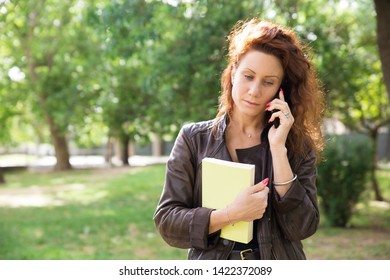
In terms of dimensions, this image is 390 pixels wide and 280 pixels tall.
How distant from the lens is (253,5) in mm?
6996

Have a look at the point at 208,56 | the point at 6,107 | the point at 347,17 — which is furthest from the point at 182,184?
the point at 6,107

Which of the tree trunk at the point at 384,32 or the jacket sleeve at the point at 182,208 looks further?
the tree trunk at the point at 384,32

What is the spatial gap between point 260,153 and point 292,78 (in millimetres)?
275

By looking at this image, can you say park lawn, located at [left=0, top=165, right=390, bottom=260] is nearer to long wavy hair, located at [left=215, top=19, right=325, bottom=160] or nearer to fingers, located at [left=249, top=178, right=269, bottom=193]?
long wavy hair, located at [left=215, top=19, right=325, bottom=160]

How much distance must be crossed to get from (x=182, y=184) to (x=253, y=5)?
5732mm

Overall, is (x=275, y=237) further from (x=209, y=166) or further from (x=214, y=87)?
(x=214, y=87)

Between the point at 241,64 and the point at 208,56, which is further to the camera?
the point at 208,56

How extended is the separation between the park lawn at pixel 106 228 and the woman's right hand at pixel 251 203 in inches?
184

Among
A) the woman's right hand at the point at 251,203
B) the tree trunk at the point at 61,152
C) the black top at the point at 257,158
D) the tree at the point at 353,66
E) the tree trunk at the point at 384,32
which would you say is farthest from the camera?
the tree trunk at the point at 61,152

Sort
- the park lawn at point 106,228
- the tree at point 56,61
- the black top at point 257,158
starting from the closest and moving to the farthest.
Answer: the black top at point 257,158 → the park lawn at point 106,228 → the tree at point 56,61

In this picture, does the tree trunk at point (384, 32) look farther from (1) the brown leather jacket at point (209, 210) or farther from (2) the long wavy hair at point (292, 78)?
(1) the brown leather jacket at point (209, 210)

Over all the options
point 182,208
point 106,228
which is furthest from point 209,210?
point 106,228

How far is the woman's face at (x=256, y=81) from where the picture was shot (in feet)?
5.38

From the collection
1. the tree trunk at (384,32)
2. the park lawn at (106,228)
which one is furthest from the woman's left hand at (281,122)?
the park lawn at (106,228)
